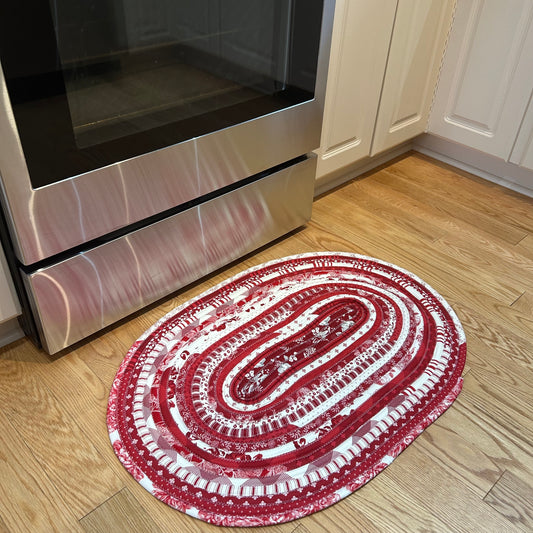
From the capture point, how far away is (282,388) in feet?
3.51

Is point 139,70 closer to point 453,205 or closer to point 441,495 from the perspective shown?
point 441,495

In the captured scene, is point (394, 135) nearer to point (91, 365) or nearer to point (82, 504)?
point (91, 365)

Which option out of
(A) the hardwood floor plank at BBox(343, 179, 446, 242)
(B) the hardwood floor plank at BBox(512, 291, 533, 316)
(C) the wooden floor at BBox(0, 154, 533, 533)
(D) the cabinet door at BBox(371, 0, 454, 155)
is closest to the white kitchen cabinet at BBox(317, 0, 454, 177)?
(D) the cabinet door at BBox(371, 0, 454, 155)

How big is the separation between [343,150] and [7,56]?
0.98 meters

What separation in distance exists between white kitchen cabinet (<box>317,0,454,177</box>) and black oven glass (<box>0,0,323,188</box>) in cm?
19

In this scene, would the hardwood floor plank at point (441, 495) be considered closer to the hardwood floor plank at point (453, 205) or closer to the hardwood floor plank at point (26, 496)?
the hardwood floor plank at point (26, 496)

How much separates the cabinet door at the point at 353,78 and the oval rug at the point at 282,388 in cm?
38

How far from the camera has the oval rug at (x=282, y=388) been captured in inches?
36.0

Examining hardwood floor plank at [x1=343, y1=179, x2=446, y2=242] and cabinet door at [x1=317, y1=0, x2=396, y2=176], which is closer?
cabinet door at [x1=317, y1=0, x2=396, y2=176]

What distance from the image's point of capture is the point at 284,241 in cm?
149

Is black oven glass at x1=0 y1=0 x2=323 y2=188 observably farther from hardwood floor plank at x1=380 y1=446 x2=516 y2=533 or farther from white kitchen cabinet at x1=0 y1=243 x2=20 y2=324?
hardwood floor plank at x1=380 y1=446 x2=516 y2=533

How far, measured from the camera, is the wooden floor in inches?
34.2

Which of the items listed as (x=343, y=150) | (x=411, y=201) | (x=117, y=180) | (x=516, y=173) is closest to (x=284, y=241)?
(x=343, y=150)

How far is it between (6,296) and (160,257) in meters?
0.31
